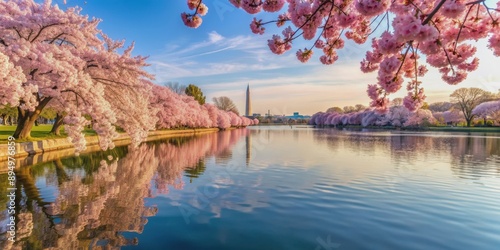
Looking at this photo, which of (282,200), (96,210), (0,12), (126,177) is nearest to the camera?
(96,210)

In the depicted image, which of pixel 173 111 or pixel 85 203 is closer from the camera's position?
pixel 85 203

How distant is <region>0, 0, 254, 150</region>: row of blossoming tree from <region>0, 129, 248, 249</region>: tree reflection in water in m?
3.04

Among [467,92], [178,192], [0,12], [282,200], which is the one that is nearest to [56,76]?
[0,12]

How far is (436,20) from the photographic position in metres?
4.66

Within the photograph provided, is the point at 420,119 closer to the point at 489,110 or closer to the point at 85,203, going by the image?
the point at 489,110

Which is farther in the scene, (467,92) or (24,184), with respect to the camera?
(467,92)

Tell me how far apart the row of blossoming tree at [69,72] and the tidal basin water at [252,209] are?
10.1 feet

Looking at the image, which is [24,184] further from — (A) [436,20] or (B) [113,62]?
(A) [436,20]

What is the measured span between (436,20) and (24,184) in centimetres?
1291

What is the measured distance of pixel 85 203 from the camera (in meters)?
8.55

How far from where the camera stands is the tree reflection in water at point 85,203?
598cm

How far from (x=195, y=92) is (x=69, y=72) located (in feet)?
241

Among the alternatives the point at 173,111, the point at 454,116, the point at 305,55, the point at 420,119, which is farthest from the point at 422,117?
the point at 305,55

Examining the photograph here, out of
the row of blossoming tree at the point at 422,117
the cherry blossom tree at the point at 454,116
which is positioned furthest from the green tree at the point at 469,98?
the cherry blossom tree at the point at 454,116
